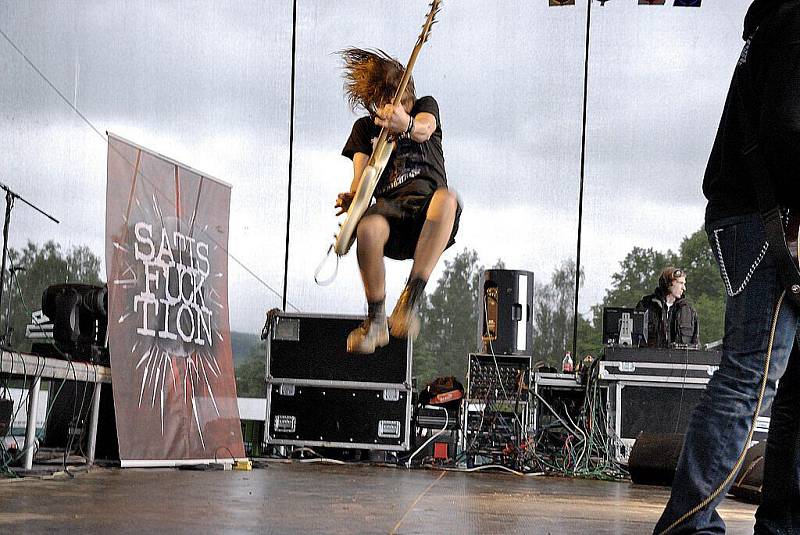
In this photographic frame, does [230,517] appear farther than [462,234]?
No

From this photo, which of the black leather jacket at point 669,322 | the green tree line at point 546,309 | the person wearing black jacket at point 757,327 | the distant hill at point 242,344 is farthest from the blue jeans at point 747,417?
the distant hill at point 242,344

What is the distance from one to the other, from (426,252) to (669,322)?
4.94 m

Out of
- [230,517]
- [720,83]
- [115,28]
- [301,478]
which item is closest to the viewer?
[230,517]

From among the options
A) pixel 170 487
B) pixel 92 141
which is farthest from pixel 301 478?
pixel 92 141

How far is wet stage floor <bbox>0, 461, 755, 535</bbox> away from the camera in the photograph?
9.43 feet

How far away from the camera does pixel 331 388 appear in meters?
7.21

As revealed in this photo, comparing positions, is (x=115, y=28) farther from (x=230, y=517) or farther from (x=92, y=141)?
(x=230, y=517)

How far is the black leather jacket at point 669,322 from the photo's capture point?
7297 millimetres

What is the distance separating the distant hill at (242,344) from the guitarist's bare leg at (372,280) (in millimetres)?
5607

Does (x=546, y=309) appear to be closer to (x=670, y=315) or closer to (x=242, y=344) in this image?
(x=670, y=315)

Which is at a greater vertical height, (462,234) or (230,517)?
(462,234)

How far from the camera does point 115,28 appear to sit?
866cm

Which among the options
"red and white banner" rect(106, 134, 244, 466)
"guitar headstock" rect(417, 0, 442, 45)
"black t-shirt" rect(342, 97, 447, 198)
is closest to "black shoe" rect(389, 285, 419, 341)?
"black t-shirt" rect(342, 97, 447, 198)

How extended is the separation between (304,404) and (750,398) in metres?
5.33
